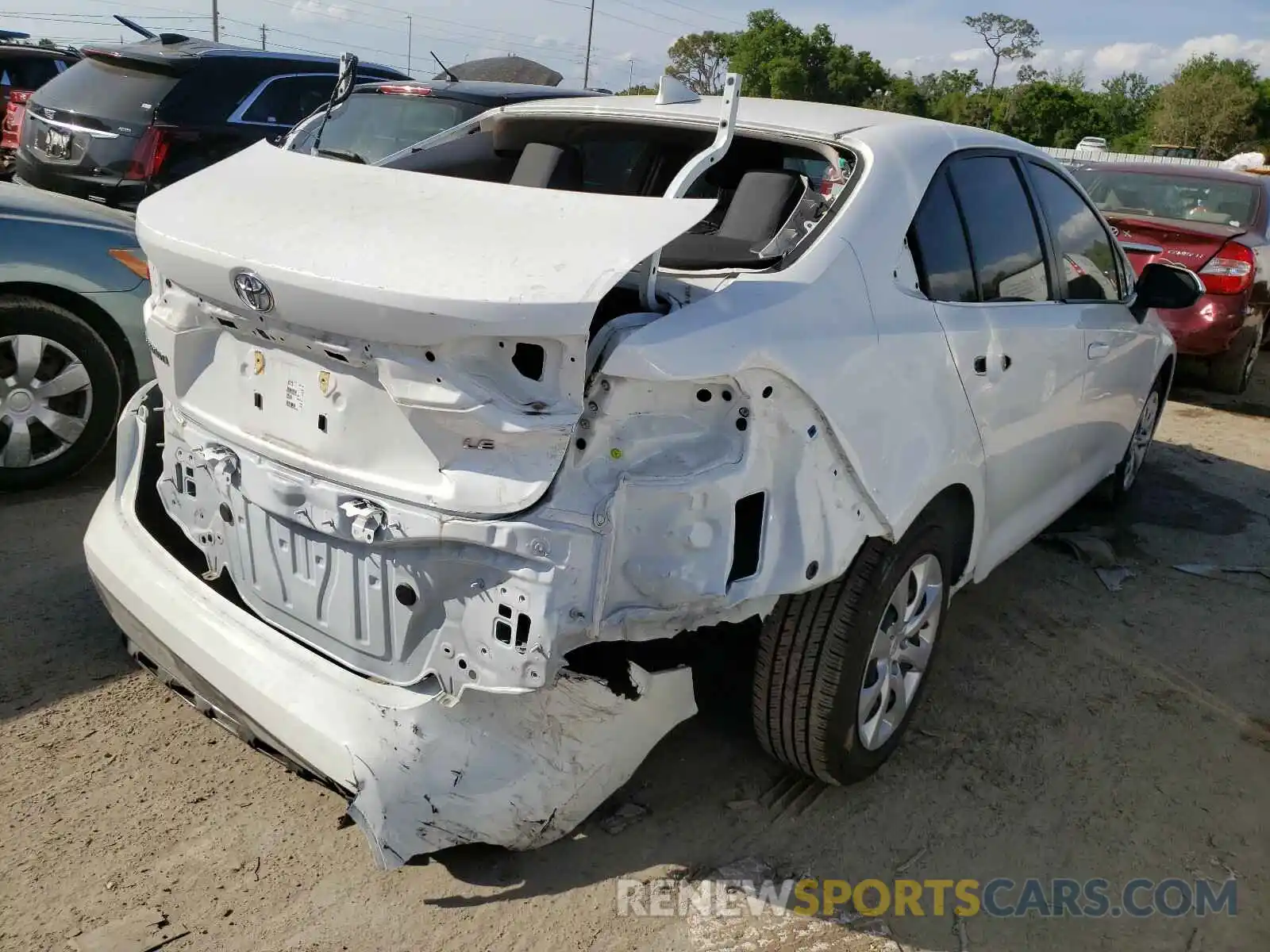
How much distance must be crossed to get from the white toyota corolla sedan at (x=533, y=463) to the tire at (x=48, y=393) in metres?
1.69

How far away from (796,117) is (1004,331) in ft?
2.83

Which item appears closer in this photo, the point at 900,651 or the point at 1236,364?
the point at 900,651

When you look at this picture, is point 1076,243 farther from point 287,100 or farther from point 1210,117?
point 1210,117

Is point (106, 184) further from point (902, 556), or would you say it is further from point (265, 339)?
point (902, 556)

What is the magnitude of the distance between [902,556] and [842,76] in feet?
198

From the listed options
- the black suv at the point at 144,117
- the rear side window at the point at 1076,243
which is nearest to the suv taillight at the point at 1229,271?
the rear side window at the point at 1076,243

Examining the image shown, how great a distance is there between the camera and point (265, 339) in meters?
2.29

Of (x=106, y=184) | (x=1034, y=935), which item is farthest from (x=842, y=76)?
(x=1034, y=935)

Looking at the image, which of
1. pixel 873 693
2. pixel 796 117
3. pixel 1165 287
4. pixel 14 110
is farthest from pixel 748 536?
pixel 14 110

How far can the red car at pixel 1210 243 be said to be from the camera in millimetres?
7465

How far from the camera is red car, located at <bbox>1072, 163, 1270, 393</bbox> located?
7465mm

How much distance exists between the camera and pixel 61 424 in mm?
4336

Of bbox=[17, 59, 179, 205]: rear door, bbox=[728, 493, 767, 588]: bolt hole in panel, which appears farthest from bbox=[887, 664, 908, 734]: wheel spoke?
bbox=[17, 59, 179, 205]: rear door

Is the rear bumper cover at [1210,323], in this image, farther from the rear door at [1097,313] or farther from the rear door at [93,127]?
the rear door at [93,127]
